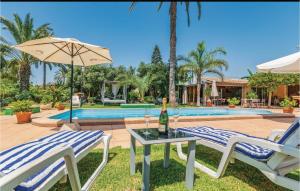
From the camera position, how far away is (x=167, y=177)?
2965mm

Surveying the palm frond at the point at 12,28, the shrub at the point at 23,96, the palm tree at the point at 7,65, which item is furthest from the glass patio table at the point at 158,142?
the palm tree at the point at 7,65

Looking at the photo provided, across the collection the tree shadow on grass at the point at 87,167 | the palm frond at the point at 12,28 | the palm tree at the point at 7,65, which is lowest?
the tree shadow on grass at the point at 87,167

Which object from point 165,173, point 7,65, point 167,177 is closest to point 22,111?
point 165,173

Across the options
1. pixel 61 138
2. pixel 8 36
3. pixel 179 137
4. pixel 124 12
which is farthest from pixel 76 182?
pixel 8 36

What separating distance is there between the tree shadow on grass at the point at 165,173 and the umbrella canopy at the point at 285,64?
4451 mm

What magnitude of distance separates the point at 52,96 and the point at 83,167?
11936 mm

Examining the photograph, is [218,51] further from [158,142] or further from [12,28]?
[12,28]

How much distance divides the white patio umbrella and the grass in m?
3.12

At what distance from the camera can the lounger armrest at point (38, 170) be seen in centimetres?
122

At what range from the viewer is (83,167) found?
10.8ft

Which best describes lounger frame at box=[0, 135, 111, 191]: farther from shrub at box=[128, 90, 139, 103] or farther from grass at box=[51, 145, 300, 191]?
shrub at box=[128, 90, 139, 103]

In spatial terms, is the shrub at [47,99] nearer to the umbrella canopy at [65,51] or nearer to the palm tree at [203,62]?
the umbrella canopy at [65,51]

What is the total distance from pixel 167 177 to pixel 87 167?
1.43 metres

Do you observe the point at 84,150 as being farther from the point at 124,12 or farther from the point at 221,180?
the point at 124,12
